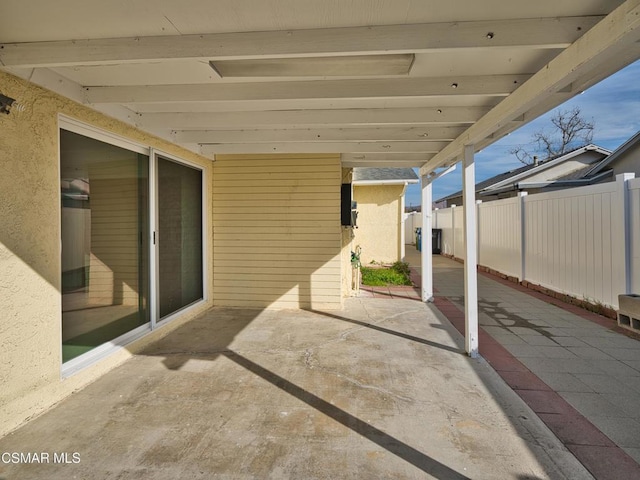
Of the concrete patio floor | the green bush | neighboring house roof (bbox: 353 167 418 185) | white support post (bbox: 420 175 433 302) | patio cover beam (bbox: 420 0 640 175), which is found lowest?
the concrete patio floor

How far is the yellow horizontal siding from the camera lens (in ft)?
18.3

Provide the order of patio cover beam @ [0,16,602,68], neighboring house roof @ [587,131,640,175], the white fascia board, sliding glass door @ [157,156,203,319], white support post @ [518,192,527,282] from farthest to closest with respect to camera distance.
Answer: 1. the white fascia board
2. neighboring house roof @ [587,131,640,175]
3. white support post @ [518,192,527,282]
4. sliding glass door @ [157,156,203,319]
5. patio cover beam @ [0,16,602,68]

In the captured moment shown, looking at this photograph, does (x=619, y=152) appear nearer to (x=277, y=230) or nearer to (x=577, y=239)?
(x=577, y=239)

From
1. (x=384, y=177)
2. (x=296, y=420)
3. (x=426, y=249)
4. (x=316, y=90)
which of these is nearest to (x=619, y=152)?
(x=384, y=177)

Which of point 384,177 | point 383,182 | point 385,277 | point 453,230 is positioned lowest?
point 385,277

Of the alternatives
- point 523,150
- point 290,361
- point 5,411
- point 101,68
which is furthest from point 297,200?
point 523,150

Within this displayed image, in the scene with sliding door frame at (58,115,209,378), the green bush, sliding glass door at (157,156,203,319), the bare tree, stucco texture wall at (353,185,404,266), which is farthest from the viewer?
the bare tree

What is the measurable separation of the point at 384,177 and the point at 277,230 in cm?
484

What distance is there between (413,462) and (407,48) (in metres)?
2.36

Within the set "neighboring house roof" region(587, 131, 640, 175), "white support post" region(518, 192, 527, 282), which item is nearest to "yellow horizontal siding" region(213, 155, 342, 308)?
"white support post" region(518, 192, 527, 282)

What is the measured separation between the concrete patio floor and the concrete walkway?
0.17m

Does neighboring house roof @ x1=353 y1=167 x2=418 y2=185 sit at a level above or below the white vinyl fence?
above

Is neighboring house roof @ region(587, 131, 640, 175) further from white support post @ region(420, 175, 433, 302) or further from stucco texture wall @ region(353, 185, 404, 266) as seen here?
white support post @ region(420, 175, 433, 302)

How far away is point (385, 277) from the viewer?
7863 millimetres
